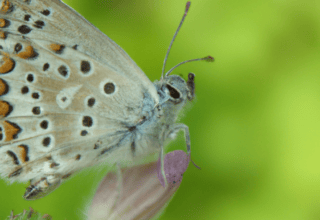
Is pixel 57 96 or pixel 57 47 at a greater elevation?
pixel 57 47

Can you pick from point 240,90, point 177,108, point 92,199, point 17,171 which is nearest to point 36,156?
point 17,171

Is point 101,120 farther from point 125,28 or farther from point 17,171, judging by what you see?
point 125,28

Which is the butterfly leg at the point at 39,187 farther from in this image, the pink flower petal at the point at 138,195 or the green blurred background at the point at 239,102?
the green blurred background at the point at 239,102

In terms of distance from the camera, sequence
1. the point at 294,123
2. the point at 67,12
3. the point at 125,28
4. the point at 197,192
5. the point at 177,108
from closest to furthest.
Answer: the point at 67,12 → the point at 177,108 → the point at 197,192 → the point at 294,123 → the point at 125,28

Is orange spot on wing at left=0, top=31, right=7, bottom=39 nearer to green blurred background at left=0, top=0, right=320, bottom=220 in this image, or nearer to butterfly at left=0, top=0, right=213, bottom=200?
butterfly at left=0, top=0, right=213, bottom=200

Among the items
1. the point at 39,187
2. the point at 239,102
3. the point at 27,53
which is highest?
the point at 27,53

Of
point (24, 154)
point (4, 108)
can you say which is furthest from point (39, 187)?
point (4, 108)

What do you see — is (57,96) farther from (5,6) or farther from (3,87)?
(5,6)
